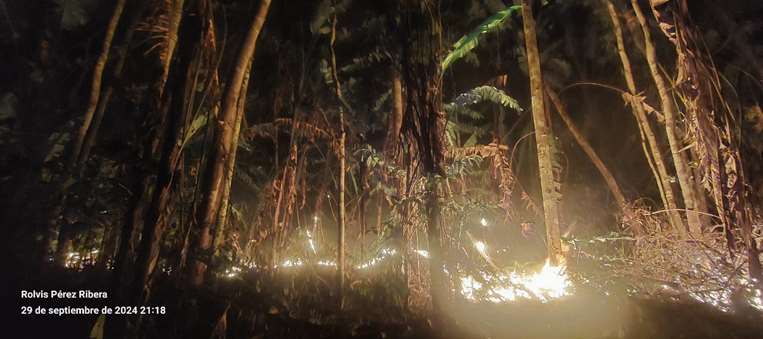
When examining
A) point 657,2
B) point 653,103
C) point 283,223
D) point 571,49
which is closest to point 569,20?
point 571,49

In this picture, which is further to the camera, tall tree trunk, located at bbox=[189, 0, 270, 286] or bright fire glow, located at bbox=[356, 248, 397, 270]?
bright fire glow, located at bbox=[356, 248, 397, 270]

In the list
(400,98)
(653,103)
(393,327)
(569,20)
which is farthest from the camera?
(569,20)

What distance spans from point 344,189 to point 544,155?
10.6 feet

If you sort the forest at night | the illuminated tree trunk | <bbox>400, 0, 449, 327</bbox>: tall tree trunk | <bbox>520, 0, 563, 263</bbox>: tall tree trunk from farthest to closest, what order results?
<bbox>520, 0, 563, 263</bbox>: tall tree trunk
the illuminated tree trunk
the forest at night
<bbox>400, 0, 449, 327</bbox>: tall tree trunk

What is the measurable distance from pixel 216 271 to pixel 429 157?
2.78 meters

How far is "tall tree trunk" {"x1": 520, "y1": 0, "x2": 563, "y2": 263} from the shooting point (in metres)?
6.05

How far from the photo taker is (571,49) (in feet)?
37.4

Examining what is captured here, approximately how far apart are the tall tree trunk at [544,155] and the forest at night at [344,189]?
0.12 feet

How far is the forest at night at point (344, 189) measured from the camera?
11.6 ft

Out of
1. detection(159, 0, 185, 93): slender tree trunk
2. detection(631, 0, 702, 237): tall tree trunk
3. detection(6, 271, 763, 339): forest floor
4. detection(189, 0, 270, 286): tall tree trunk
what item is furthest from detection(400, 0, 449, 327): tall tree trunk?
detection(631, 0, 702, 237): tall tree trunk

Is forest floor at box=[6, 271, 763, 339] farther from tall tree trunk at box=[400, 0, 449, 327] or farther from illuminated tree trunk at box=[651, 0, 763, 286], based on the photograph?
illuminated tree trunk at box=[651, 0, 763, 286]

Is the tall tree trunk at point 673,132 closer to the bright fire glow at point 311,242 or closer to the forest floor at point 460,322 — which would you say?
the forest floor at point 460,322

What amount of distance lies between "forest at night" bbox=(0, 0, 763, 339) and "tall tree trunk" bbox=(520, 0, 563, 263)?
0.04 m

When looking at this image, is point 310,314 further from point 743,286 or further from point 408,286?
point 743,286
